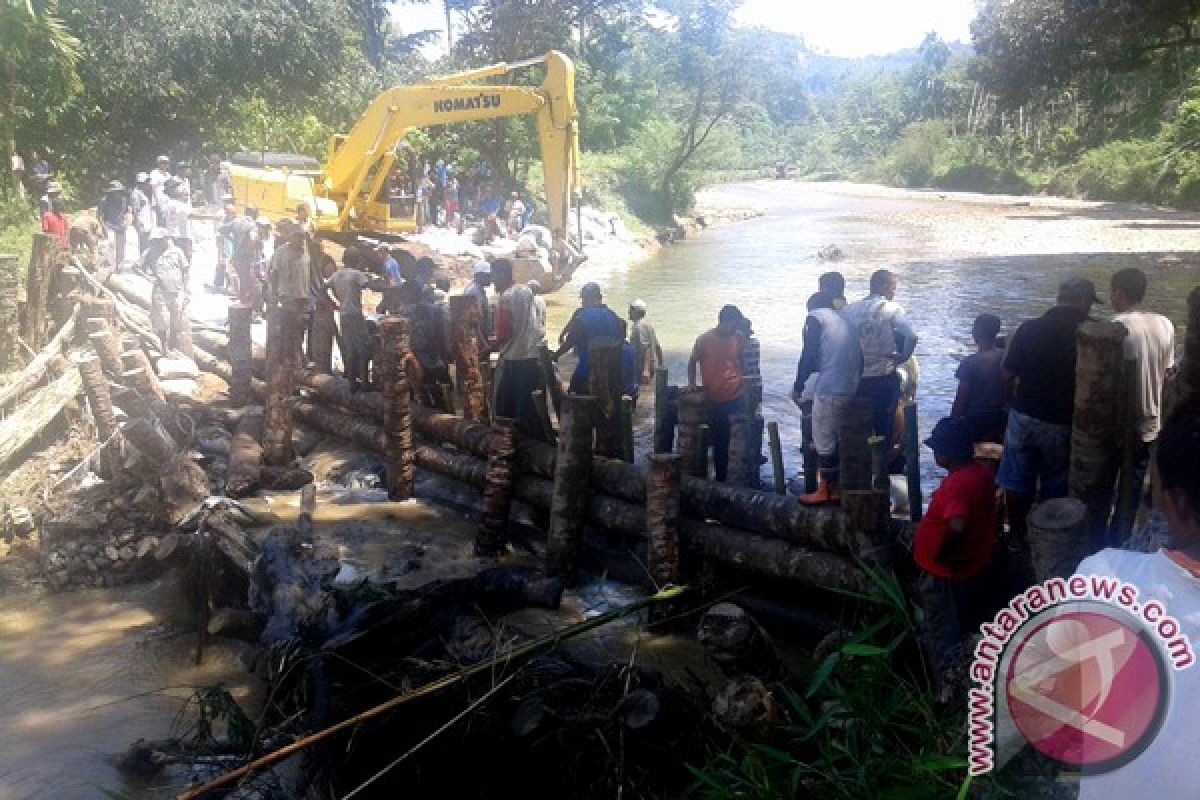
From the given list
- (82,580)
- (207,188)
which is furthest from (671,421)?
(207,188)

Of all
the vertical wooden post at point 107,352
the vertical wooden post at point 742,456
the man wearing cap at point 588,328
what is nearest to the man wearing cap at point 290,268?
the vertical wooden post at point 107,352

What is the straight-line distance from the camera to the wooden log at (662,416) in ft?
24.3

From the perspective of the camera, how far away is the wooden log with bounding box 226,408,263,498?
29.3 feet

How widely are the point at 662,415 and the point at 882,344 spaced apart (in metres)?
1.68

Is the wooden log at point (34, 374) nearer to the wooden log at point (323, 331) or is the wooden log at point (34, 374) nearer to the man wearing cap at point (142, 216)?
the wooden log at point (323, 331)

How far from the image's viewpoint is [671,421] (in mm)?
7777


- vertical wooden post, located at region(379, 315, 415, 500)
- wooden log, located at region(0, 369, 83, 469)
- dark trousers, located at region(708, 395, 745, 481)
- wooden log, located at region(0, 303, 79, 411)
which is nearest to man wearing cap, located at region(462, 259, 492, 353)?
vertical wooden post, located at region(379, 315, 415, 500)

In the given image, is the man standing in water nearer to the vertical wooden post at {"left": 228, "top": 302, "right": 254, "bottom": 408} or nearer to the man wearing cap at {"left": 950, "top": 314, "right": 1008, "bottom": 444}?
the man wearing cap at {"left": 950, "top": 314, "right": 1008, "bottom": 444}

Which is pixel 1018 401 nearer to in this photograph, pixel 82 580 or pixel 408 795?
pixel 408 795

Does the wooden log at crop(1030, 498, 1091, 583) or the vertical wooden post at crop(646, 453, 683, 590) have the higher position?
the wooden log at crop(1030, 498, 1091, 583)

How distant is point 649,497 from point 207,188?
23058 millimetres

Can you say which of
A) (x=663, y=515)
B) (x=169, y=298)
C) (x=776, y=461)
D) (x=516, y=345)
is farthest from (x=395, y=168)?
(x=663, y=515)

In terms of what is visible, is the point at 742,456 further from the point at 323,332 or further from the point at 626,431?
the point at 323,332

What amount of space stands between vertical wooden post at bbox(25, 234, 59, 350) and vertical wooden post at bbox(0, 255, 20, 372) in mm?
390
